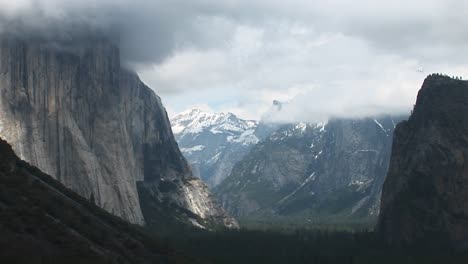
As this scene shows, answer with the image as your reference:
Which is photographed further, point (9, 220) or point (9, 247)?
point (9, 220)

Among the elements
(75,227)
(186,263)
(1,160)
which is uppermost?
(1,160)

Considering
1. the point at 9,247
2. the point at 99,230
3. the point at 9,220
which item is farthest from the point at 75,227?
the point at 9,247

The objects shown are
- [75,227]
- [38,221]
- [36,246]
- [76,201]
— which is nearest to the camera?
[36,246]

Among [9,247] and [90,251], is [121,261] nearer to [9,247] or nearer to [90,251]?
[90,251]

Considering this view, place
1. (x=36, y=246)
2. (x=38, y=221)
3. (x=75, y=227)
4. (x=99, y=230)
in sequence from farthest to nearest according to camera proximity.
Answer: (x=99, y=230) < (x=75, y=227) < (x=38, y=221) < (x=36, y=246)

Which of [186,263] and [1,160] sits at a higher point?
[1,160]

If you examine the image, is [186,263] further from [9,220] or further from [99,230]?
[9,220]
